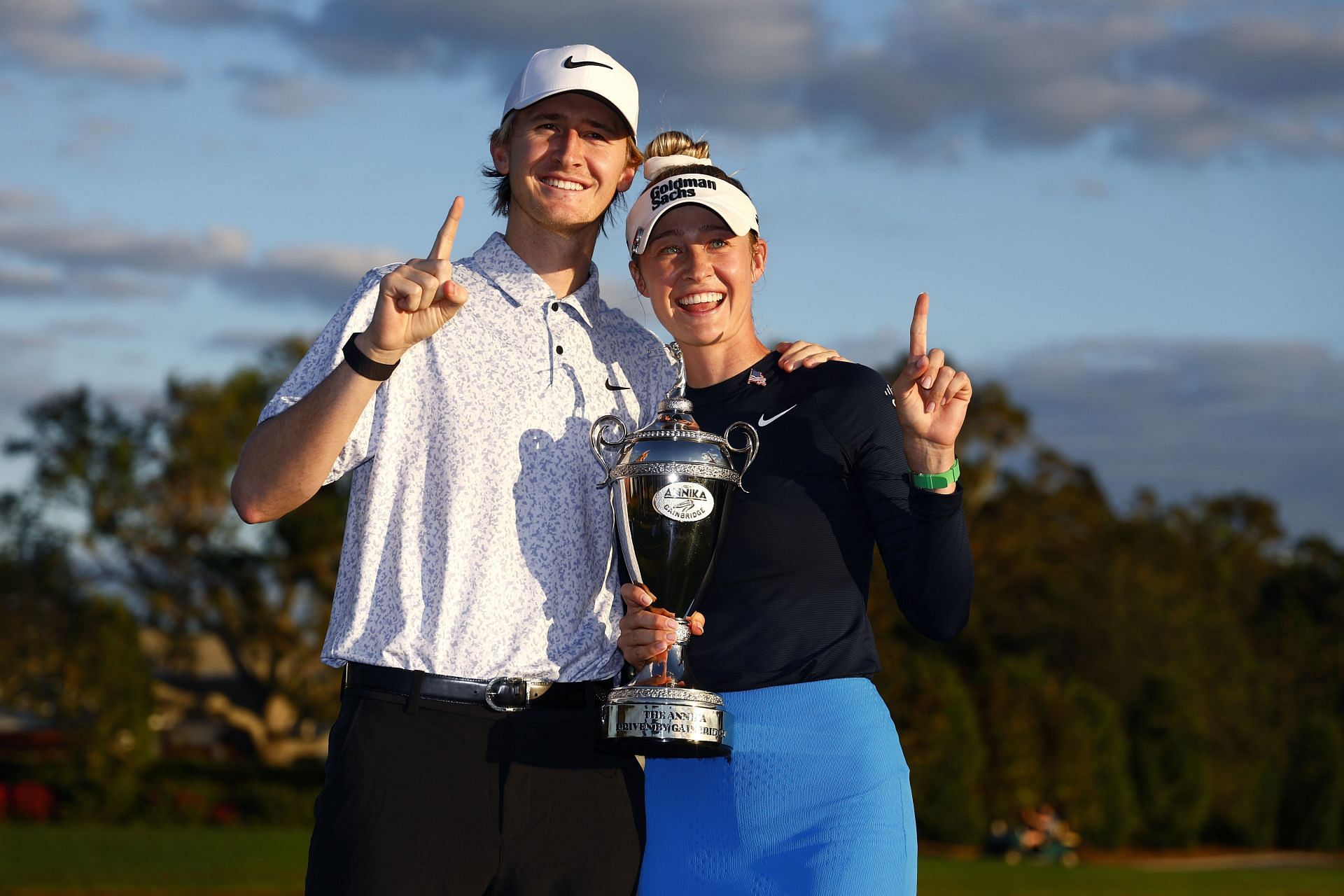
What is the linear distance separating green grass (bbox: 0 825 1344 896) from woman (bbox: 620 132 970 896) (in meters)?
14.8

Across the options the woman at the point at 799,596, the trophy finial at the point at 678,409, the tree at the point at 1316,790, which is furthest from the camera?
the tree at the point at 1316,790

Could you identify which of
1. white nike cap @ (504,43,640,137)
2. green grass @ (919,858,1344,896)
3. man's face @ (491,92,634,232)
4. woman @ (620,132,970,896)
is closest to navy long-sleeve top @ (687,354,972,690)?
woman @ (620,132,970,896)

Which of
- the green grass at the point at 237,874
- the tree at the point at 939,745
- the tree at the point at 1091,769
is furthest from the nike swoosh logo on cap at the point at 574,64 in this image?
the tree at the point at 1091,769

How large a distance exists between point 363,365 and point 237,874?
57.2ft

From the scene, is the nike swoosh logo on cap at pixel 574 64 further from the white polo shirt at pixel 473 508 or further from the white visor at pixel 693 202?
the white polo shirt at pixel 473 508

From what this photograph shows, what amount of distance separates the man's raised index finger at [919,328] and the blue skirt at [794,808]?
0.94 m

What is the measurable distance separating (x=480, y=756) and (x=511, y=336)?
1.17 meters

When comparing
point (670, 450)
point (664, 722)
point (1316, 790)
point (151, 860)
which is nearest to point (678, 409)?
point (670, 450)

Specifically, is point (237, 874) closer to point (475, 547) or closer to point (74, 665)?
point (475, 547)

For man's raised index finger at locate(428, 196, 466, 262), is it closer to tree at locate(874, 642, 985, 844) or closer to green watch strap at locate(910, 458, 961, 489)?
green watch strap at locate(910, 458, 961, 489)

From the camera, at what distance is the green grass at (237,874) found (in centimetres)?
1816

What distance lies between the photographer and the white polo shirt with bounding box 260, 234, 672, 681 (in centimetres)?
384

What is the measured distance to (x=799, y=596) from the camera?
4.03 metres

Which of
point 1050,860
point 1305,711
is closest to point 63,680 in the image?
point 1050,860
